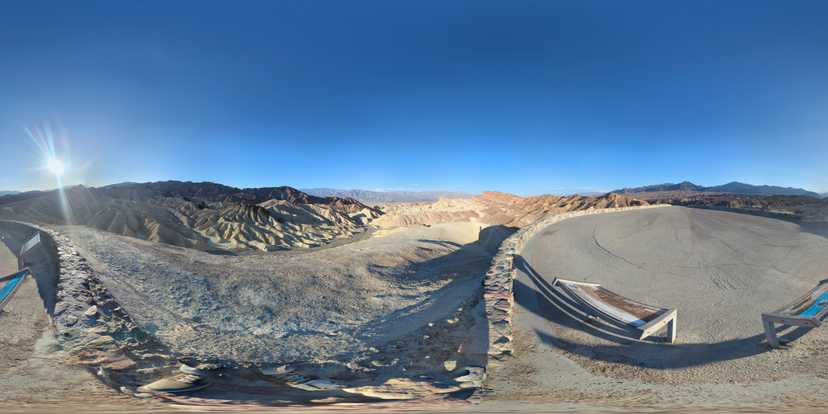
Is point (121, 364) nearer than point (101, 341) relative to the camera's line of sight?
Yes

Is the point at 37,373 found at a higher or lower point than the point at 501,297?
lower

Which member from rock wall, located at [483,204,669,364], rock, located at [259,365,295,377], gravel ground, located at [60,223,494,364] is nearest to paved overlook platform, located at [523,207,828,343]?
rock wall, located at [483,204,669,364]

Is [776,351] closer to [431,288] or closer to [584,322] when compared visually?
[584,322]

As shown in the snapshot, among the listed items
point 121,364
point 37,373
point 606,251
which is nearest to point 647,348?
point 606,251

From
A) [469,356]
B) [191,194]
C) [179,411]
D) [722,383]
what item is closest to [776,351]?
[722,383]

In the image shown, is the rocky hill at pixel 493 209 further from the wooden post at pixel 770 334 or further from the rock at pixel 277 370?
the rock at pixel 277 370

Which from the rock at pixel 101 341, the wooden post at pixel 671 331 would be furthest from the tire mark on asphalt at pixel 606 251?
the rock at pixel 101 341

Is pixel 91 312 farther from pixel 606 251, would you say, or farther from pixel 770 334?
pixel 606 251

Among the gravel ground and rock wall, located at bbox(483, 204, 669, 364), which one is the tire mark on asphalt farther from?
the gravel ground
